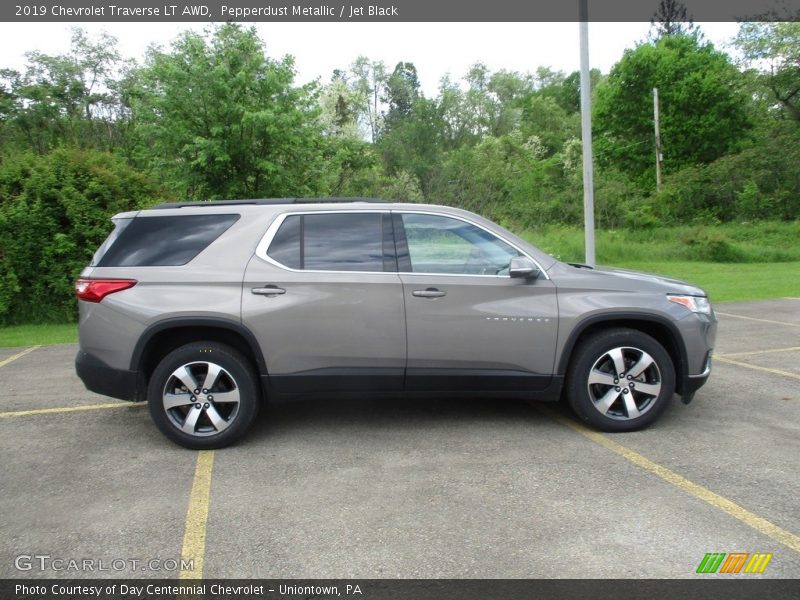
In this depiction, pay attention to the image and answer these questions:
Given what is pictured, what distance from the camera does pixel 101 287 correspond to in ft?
16.0

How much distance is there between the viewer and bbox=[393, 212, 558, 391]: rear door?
4863 millimetres

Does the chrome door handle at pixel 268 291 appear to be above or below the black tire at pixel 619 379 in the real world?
above

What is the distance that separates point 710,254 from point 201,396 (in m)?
23.8

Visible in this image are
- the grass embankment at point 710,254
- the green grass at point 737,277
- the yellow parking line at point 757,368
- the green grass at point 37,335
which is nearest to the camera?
the yellow parking line at point 757,368

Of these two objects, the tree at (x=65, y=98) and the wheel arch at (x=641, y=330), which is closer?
the wheel arch at (x=641, y=330)

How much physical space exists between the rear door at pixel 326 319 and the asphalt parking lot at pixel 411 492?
0.55m

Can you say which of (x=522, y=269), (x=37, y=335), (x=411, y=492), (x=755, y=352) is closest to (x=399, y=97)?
(x=37, y=335)

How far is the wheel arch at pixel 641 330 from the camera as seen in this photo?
4.93 metres

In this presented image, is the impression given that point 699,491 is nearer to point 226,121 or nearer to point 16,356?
point 16,356

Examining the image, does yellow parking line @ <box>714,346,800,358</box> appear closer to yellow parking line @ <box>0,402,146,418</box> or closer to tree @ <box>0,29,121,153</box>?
yellow parking line @ <box>0,402,146,418</box>

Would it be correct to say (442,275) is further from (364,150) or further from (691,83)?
(691,83)

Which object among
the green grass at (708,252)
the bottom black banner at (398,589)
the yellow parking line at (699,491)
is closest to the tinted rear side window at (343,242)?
the yellow parking line at (699,491)

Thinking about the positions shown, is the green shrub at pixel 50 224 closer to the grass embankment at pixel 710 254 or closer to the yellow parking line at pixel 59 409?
the grass embankment at pixel 710 254

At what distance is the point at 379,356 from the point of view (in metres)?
4.87
